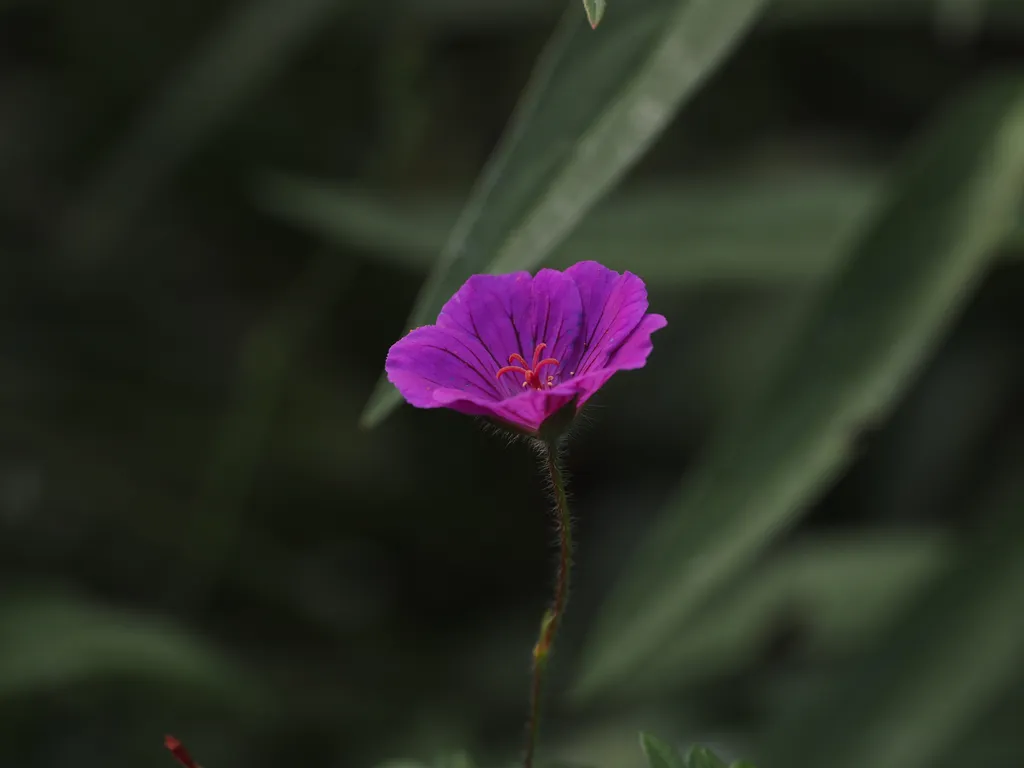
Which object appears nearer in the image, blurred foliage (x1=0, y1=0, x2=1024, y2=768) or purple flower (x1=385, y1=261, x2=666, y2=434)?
purple flower (x1=385, y1=261, x2=666, y2=434)

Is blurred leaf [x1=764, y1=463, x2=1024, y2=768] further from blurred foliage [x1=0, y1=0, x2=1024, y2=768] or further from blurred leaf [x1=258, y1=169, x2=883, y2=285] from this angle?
blurred leaf [x1=258, y1=169, x2=883, y2=285]

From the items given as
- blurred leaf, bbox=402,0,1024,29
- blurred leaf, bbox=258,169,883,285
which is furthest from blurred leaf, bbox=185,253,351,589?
blurred leaf, bbox=402,0,1024,29

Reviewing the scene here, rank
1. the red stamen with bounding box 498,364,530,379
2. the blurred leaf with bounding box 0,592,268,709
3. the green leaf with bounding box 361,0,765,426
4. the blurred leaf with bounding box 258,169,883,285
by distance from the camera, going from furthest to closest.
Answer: the blurred leaf with bounding box 258,169,883,285, the blurred leaf with bounding box 0,592,268,709, the green leaf with bounding box 361,0,765,426, the red stamen with bounding box 498,364,530,379

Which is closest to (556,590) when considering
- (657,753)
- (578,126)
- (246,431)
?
(657,753)

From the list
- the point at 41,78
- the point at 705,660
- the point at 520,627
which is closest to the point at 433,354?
the point at 705,660

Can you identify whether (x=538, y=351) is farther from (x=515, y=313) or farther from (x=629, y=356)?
(x=629, y=356)

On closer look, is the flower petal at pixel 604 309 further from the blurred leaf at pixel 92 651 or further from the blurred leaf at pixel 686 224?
the blurred leaf at pixel 92 651

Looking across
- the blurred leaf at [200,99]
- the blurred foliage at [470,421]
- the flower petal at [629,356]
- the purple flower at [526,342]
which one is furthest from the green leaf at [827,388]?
the blurred leaf at [200,99]
